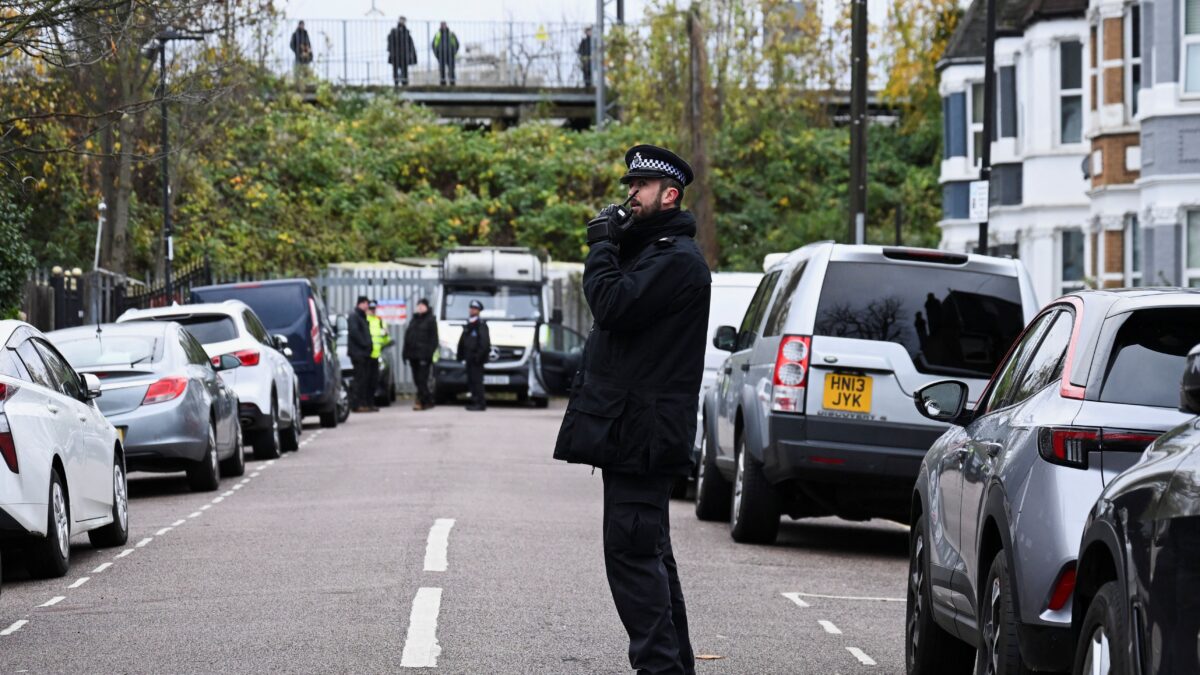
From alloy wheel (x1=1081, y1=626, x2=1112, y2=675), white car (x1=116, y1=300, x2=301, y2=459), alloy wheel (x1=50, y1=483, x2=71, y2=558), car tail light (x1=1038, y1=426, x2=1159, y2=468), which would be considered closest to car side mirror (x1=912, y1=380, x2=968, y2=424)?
car tail light (x1=1038, y1=426, x2=1159, y2=468)

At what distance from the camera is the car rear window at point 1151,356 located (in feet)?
20.4

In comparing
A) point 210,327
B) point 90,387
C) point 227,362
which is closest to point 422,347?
point 210,327

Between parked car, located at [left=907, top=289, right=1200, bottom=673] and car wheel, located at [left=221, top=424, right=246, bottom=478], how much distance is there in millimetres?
12881

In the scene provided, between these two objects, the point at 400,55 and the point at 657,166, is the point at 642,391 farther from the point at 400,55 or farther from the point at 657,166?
the point at 400,55

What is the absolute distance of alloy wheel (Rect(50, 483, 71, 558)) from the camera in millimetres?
11453

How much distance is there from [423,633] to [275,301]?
18829 millimetres

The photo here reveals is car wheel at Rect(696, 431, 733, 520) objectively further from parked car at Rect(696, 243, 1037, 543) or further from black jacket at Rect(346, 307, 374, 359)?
black jacket at Rect(346, 307, 374, 359)

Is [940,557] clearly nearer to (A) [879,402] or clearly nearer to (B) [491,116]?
(A) [879,402]

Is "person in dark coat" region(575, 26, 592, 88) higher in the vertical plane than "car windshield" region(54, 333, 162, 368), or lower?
higher

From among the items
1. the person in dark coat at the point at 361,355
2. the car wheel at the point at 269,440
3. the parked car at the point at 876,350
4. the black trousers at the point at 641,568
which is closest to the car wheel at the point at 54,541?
the parked car at the point at 876,350

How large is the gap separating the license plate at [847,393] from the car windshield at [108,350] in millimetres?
6963

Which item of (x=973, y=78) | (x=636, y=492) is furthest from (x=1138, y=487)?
(x=973, y=78)

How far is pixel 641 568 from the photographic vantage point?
7086 mm

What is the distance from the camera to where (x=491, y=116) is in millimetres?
61812
